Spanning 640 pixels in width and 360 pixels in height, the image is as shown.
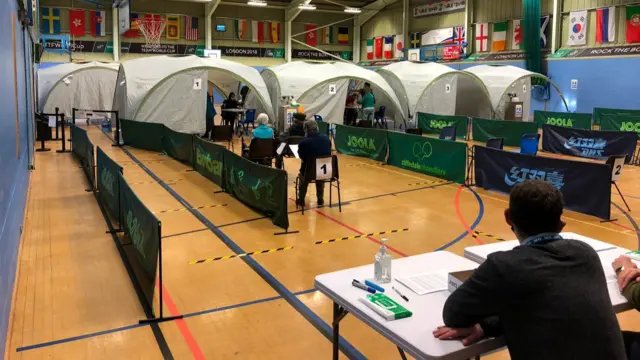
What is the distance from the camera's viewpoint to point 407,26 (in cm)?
3475

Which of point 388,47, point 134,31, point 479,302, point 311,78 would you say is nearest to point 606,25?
point 311,78

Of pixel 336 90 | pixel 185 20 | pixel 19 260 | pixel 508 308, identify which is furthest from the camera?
pixel 185 20

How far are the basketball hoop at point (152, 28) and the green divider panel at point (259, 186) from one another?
25.0m

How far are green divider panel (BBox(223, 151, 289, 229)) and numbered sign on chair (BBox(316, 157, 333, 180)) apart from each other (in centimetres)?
99

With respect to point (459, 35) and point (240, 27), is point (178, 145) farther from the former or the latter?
point (240, 27)

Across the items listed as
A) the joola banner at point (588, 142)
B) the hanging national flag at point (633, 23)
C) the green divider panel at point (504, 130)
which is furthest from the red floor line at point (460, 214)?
the hanging national flag at point (633, 23)

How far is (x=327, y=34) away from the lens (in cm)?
3866

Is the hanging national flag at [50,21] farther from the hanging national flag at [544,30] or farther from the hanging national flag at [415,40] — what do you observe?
the hanging national flag at [544,30]

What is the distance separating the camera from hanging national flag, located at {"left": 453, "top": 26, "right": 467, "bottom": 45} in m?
30.5

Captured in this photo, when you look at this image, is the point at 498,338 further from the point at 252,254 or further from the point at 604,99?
the point at 604,99

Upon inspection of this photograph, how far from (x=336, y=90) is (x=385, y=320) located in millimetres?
18426

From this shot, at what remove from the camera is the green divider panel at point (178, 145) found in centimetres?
1310

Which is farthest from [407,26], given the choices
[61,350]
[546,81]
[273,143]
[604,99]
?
[61,350]

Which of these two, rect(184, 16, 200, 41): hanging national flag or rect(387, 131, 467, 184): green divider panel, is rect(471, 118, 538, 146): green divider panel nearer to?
rect(387, 131, 467, 184): green divider panel
